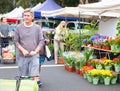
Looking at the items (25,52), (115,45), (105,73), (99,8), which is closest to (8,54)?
(115,45)

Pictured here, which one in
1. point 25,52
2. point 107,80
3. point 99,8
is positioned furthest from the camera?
point 99,8

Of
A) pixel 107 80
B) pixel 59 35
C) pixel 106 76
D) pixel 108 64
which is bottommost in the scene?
pixel 107 80

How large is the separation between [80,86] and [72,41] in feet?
15.6

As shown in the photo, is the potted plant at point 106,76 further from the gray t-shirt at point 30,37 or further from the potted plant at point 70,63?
the gray t-shirt at point 30,37

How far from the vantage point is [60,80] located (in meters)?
11.5

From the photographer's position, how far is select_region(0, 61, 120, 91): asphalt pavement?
403 inches

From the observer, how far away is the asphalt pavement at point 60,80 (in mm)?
10227

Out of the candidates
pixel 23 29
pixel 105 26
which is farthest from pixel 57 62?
pixel 23 29

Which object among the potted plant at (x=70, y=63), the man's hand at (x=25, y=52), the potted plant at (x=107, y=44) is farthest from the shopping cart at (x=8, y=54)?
the man's hand at (x=25, y=52)

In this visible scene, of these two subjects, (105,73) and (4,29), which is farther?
(4,29)

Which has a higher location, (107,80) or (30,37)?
(30,37)

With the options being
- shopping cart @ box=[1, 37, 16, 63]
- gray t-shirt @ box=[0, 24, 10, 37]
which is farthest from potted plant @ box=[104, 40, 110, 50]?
gray t-shirt @ box=[0, 24, 10, 37]

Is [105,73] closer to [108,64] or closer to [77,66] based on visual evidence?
[108,64]

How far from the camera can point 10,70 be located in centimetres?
1377
